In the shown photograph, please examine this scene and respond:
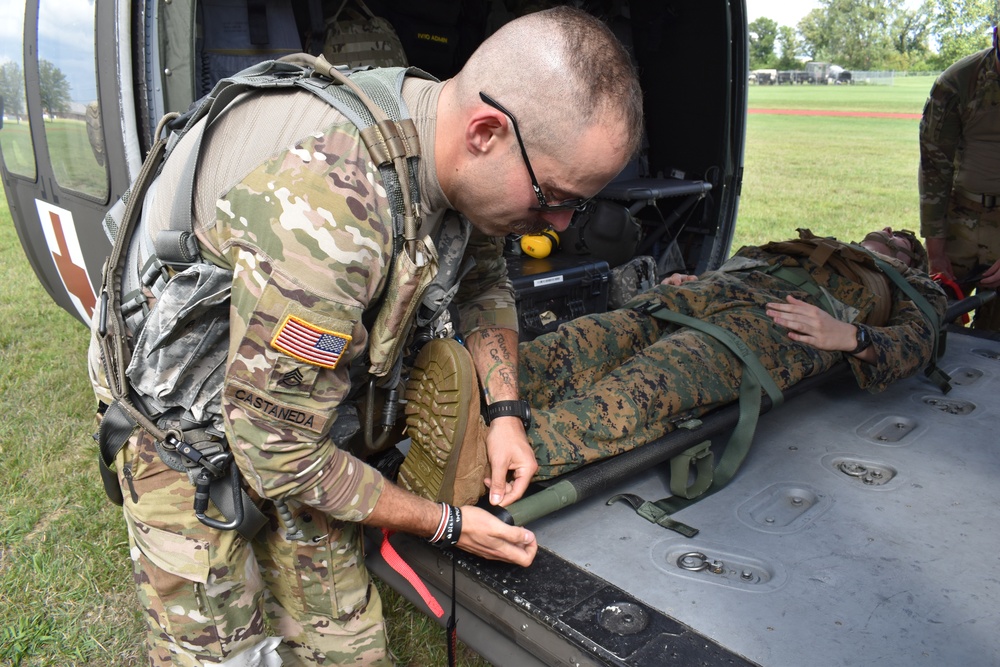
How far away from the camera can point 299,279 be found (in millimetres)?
1260

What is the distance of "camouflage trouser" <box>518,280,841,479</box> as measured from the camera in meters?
2.32

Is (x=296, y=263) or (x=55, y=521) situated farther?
(x=55, y=521)

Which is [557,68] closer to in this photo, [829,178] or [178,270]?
[178,270]

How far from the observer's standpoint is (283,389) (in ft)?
4.33

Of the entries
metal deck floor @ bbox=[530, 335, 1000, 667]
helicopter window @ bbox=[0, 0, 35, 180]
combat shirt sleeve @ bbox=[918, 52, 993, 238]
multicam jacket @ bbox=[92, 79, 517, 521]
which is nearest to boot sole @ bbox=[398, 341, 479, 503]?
multicam jacket @ bbox=[92, 79, 517, 521]

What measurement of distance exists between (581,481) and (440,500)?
464mm

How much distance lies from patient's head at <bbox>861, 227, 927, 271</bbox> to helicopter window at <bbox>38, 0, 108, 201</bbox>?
345cm

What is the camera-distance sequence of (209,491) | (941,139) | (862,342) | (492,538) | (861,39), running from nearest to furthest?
(209,491)
(492,538)
(862,342)
(941,139)
(861,39)

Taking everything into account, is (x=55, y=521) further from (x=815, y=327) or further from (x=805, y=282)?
(x=805, y=282)

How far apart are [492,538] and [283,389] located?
2.05 ft

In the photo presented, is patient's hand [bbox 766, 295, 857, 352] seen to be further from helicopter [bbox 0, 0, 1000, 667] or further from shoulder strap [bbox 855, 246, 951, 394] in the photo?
shoulder strap [bbox 855, 246, 951, 394]

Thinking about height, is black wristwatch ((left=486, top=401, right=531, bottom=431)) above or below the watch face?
above

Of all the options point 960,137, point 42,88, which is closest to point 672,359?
point 960,137

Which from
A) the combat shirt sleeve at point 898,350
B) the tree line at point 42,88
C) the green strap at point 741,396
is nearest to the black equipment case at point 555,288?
the green strap at point 741,396
